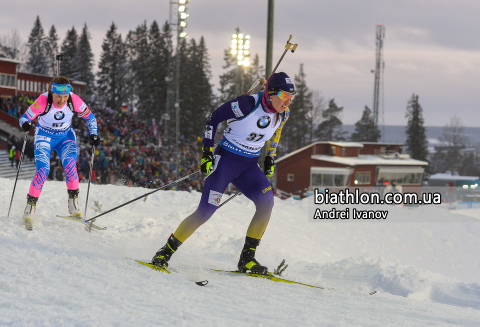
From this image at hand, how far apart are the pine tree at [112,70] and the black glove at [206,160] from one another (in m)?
62.5

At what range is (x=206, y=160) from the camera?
421 centimetres

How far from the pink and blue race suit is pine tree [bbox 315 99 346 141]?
68460 mm

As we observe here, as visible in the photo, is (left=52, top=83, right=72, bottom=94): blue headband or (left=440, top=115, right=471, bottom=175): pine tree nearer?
(left=52, top=83, right=72, bottom=94): blue headband

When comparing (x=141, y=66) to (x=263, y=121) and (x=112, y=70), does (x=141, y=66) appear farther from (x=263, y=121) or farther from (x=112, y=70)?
(x=263, y=121)

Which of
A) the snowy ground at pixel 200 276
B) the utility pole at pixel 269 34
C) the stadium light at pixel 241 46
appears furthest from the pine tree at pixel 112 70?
the snowy ground at pixel 200 276

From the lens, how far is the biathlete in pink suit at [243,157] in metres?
4.31

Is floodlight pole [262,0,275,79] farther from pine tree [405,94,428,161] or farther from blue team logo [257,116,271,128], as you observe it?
pine tree [405,94,428,161]

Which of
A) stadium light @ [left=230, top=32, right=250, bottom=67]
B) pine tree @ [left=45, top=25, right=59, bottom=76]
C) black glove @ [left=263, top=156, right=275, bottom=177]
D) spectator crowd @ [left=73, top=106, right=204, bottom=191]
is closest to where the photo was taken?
black glove @ [left=263, top=156, right=275, bottom=177]

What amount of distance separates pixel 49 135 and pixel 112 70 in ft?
203

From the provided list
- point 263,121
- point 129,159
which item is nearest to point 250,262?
point 263,121

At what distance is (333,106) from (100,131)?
2083 inches

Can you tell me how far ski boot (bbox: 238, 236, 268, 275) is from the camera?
175 inches

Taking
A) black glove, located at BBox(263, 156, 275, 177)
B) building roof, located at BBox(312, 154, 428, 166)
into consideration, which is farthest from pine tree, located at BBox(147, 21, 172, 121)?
black glove, located at BBox(263, 156, 275, 177)

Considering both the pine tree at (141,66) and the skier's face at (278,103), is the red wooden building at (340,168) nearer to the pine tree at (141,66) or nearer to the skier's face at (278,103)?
the pine tree at (141,66)
